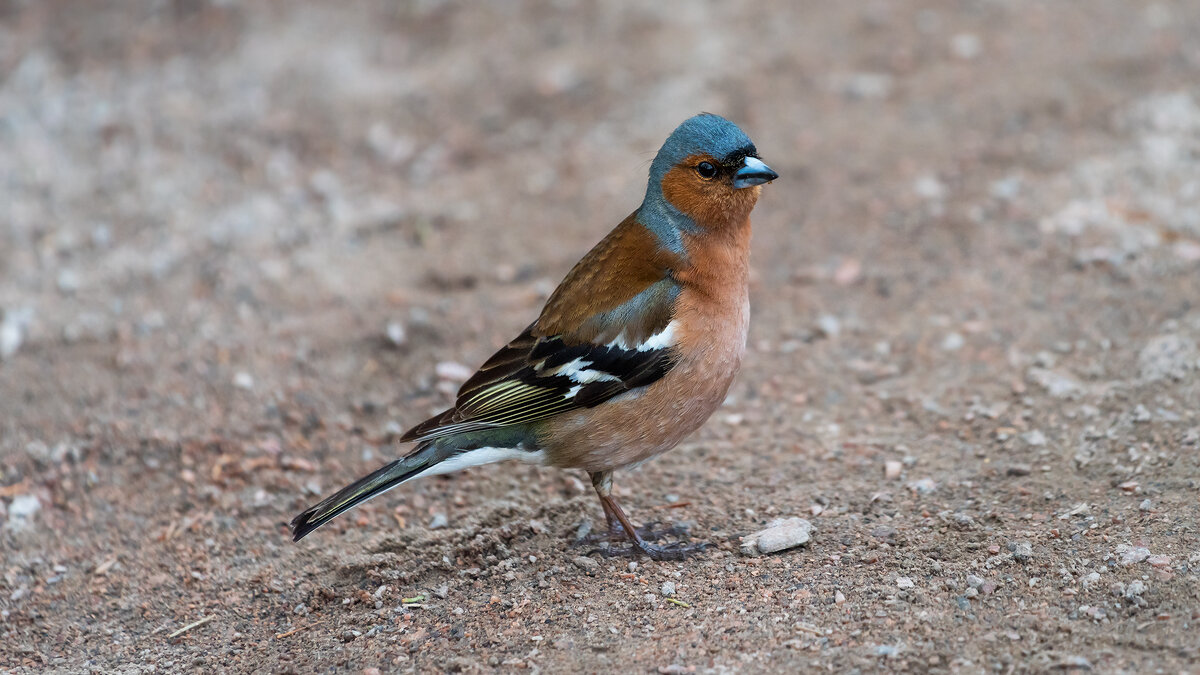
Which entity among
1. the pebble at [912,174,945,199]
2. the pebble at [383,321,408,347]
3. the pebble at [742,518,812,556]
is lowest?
the pebble at [383,321,408,347]

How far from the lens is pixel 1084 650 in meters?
3.61

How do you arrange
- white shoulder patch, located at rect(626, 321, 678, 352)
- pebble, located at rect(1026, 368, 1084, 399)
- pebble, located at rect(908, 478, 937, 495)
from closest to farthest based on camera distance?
white shoulder patch, located at rect(626, 321, 678, 352) < pebble, located at rect(908, 478, 937, 495) < pebble, located at rect(1026, 368, 1084, 399)

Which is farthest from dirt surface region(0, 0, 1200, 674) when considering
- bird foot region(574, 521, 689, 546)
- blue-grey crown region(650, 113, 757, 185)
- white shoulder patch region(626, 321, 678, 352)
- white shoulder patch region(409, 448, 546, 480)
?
blue-grey crown region(650, 113, 757, 185)

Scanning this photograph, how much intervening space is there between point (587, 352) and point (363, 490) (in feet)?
3.30

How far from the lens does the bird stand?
14.8 ft

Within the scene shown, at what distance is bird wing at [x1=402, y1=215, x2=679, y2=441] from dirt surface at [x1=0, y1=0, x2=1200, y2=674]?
598mm

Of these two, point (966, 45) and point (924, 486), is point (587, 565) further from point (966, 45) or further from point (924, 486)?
point (966, 45)

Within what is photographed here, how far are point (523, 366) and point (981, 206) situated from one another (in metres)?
3.74

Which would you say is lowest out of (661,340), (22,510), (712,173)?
(22,510)

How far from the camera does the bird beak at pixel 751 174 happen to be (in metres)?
4.61

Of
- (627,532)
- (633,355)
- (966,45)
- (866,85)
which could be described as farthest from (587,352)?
(966,45)

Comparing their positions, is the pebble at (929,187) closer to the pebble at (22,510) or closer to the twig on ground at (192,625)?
the twig on ground at (192,625)

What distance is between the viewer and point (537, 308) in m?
6.70

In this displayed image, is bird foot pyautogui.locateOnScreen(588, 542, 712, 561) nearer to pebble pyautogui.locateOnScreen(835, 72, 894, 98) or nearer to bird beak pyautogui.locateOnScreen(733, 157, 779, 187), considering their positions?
bird beak pyautogui.locateOnScreen(733, 157, 779, 187)
